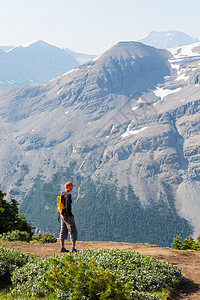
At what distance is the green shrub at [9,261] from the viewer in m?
12.1

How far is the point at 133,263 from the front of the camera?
1241cm

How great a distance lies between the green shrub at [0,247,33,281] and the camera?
39.8ft

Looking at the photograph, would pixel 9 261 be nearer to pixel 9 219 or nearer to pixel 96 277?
pixel 96 277

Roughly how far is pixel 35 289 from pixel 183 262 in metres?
10.6

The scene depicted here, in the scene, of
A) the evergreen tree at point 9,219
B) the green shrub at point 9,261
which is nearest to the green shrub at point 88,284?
the green shrub at point 9,261

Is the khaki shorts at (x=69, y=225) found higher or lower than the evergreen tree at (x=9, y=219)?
higher

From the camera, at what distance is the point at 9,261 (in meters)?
12.9

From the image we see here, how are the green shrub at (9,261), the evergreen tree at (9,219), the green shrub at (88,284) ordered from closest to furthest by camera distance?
the green shrub at (88,284), the green shrub at (9,261), the evergreen tree at (9,219)

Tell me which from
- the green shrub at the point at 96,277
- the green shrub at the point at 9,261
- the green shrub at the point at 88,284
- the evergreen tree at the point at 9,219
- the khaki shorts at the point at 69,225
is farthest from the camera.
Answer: the evergreen tree at the point at 9,219

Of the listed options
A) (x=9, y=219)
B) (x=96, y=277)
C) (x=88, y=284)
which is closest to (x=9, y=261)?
(x=88, y=284)

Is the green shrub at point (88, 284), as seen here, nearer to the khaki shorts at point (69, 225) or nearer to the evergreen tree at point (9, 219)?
Result: the khaki shorts at point (69, 225)

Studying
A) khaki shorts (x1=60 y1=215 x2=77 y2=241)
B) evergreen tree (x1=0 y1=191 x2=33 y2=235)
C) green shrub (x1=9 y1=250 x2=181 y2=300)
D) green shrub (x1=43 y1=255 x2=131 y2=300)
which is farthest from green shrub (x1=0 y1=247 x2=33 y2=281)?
evergreen tree (x1=0 y1=191 x2=33 y2=235)

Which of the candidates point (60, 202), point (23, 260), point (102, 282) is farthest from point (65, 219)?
point (102, 282)

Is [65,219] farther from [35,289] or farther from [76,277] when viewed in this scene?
[76,277]
